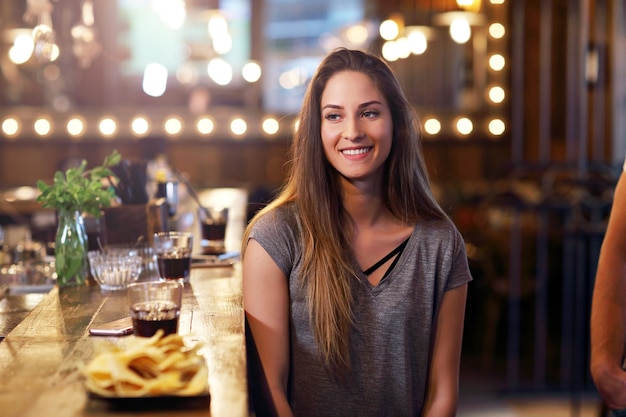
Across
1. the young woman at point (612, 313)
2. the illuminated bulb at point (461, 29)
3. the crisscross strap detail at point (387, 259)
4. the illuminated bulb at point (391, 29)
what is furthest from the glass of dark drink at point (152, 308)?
the illuminated bulb at point (391, 29)

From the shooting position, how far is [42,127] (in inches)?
330

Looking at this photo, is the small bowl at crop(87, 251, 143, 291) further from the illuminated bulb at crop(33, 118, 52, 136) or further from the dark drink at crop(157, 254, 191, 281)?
the illuminated bulb at crop(33, 118, 52, 136)

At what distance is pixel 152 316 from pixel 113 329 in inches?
5.5

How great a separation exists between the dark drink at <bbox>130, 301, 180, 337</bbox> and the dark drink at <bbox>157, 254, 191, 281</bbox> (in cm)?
67

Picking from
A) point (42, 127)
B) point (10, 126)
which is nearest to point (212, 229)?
point (42, 127)

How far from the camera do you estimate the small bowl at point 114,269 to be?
2393 mm

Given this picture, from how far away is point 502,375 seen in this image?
5.57m

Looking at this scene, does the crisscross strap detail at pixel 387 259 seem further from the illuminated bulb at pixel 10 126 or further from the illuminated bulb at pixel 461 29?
the illuminated bulb at pixel 10 126

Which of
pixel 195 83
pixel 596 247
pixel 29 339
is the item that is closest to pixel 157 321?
pixel 29 339

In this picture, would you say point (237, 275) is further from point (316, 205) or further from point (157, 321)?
point (157, 321)

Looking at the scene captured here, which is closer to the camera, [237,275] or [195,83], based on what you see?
[237,275]

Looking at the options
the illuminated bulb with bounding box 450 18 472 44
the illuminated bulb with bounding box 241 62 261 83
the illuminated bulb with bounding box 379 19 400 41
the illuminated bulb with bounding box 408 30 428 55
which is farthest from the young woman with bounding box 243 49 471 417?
the illuminated bulb with bounding box 241 62 261 83

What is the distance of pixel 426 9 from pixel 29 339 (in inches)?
298

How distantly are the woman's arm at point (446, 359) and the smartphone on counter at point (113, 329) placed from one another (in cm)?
75
